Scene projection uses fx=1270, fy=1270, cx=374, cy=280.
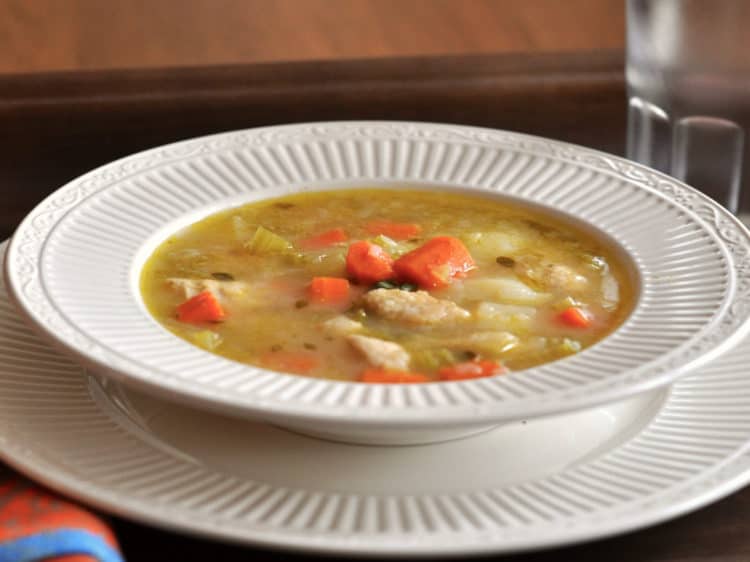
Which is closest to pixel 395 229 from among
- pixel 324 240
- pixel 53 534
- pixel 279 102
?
pixel 324 240

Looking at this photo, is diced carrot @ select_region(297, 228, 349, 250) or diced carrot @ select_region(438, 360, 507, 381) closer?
diced carrot @ select_region(438, 360, 507, 381)

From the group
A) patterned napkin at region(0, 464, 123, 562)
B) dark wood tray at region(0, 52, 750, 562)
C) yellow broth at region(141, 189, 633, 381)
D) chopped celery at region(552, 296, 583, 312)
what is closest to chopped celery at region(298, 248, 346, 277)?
yellow broth at region(141, 189, 633, 381)

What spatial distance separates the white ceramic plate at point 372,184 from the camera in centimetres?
159

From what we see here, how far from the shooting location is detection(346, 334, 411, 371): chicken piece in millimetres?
1776

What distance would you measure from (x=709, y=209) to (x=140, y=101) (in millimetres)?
1441

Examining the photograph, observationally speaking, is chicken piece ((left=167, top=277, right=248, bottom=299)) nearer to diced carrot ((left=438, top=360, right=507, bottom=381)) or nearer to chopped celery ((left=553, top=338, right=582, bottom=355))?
diced carrot ((left=438, top=360, right=507, bottom=381))

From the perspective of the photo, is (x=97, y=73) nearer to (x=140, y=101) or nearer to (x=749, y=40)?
(x=140, y=101)

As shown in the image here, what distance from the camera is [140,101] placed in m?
3.02

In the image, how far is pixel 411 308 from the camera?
193 centimetres

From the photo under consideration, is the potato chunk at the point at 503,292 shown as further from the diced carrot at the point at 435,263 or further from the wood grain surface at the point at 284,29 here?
the wood grain surface at the point at 284,29

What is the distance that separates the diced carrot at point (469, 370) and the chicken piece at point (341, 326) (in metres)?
0.17

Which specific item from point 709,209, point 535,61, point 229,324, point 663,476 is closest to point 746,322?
point 663,476

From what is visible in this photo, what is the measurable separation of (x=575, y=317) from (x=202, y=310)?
0.58 m

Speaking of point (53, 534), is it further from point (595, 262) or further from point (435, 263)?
point (595, 262)
